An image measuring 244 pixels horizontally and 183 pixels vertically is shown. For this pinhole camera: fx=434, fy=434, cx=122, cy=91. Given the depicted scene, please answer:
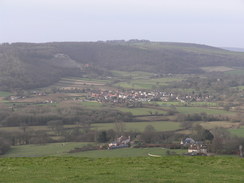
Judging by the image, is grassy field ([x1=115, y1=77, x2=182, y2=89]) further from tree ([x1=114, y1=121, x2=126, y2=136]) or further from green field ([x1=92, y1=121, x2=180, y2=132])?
tree ([x1=114, y1=121, x2=126, y2=136])

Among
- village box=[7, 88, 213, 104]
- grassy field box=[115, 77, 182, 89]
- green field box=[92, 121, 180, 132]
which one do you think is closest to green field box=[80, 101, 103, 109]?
village box=[7, 88, 213, 104]

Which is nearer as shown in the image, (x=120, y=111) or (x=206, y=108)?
(x=120, y=111)

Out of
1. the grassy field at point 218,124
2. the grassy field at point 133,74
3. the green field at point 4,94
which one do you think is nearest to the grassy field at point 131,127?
the grassy field at point 218,124

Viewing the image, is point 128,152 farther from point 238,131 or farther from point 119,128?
point 238,131

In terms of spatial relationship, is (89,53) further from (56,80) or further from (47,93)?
(47,93)

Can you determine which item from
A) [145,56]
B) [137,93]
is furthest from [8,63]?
[145,56]

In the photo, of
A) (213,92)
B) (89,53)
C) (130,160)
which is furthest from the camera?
(89,53)
